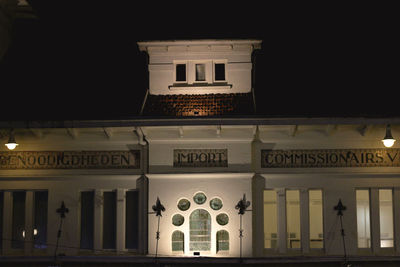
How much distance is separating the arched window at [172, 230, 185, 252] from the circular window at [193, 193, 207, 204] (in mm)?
1044

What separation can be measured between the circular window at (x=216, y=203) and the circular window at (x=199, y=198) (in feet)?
0.77

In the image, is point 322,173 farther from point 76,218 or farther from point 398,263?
point 76,218

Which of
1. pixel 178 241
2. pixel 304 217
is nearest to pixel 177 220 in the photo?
pixel 178 241

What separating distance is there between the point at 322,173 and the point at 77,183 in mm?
7268

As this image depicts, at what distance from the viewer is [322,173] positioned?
1784cm

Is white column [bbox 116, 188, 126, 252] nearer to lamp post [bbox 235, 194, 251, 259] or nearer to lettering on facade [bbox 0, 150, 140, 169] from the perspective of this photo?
lettering on facade [bbox 0, 150, 140, 169]

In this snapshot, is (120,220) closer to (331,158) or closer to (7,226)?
(7,226)

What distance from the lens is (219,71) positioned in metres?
19.0

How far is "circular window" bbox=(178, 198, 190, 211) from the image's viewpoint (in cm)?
1778

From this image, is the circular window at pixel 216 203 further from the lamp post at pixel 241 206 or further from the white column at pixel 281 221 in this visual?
the white column at pixel 281 221

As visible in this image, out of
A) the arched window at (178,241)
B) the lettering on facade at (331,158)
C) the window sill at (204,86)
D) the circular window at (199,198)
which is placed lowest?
the arched window at (178,241)

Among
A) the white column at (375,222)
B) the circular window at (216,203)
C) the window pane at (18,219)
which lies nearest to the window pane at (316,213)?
the white column at (375,222)

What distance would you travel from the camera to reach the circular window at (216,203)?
17.7m

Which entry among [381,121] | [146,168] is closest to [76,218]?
[146,168]
